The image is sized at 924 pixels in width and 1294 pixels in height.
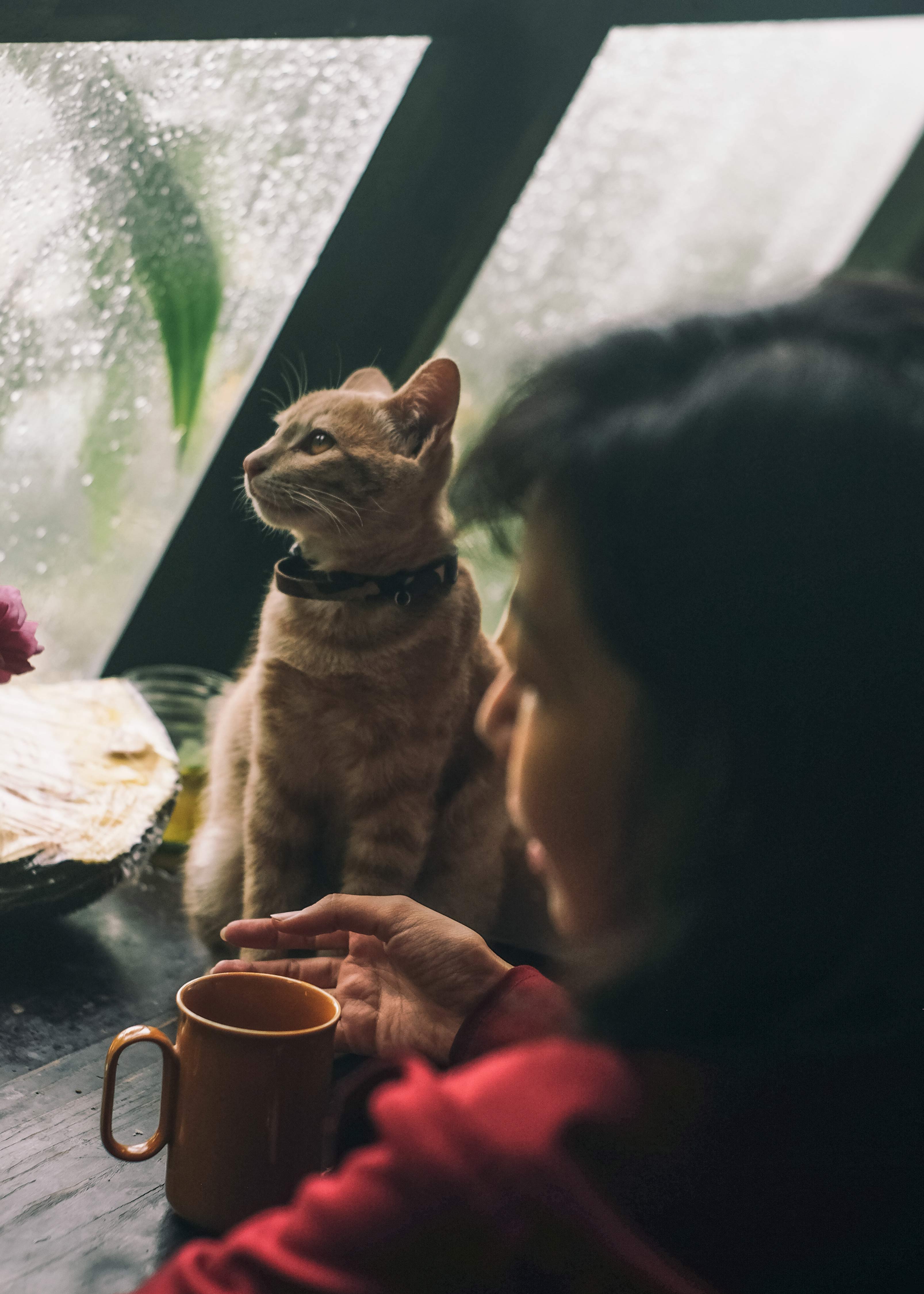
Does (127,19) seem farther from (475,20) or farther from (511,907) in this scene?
(511,907)

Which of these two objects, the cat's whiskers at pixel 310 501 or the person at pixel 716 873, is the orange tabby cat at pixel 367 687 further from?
the person at pixel 716 873

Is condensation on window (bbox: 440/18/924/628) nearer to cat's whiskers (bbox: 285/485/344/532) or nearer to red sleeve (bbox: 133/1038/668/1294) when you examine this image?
cat's whiskers (bbox: 285/485/344/532)

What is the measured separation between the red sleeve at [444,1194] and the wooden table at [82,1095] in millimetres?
237

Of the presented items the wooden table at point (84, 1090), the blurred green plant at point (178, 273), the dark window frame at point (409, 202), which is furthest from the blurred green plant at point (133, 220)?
the wooden table at point (84, 1090)

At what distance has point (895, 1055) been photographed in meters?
0.38

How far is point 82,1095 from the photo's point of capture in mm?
706

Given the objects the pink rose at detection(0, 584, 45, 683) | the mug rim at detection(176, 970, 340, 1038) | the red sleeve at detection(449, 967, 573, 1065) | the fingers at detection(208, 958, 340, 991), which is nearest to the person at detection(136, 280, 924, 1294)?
the mug rim at detection(176, 970, 340, 1038)

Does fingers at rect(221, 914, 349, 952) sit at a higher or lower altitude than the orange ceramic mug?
lower

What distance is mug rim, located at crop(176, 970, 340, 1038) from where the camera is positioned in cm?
53

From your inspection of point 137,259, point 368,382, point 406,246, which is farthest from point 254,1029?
point 406,246

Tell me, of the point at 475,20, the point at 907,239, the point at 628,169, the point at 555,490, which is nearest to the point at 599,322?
the point at 555,490

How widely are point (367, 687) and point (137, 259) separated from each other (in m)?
0.60

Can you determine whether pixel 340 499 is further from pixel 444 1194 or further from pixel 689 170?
pixel 689 170

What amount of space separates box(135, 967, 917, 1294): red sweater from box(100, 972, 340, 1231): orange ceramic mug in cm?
15
